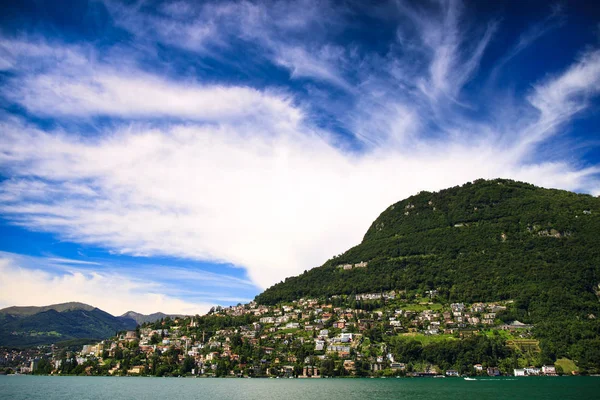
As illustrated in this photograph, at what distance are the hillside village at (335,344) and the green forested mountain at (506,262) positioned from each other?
573cm

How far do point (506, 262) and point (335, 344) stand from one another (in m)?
62.9

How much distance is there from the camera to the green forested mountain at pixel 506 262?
112688 millimetres

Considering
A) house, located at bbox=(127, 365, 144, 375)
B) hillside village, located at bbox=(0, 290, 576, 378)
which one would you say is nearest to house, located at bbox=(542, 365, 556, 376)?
hillside village, located at bbox=(0, 290, 576, 378)

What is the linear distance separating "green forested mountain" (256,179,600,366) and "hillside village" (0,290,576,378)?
5.73 metres

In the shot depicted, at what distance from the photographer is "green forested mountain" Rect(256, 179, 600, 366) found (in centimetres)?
11269

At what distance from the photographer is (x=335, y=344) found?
119375 millimetres

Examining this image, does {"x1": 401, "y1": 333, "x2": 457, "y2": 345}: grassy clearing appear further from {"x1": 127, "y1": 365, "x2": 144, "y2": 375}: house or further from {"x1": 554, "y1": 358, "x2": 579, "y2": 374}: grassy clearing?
{"x1": 127, "y1": 365, "x2": 144, "y2": 375}: house

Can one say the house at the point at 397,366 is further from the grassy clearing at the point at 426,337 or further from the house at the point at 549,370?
the house at the point at 549,370

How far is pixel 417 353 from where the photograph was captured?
107 meters

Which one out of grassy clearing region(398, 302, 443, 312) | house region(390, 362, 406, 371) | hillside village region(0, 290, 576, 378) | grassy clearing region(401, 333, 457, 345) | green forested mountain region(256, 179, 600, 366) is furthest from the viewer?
grassy clearing region(398, 302, 443, 312)

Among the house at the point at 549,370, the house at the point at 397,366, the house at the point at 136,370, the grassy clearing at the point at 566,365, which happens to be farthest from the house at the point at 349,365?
the house at the point at 136,370

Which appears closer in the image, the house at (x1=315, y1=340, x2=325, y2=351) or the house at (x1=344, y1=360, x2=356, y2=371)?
the house at (x1=344, y1=360, x2=356, y2=371)

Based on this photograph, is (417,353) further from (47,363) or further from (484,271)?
(47,363)

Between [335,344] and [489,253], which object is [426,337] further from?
[489,253]
